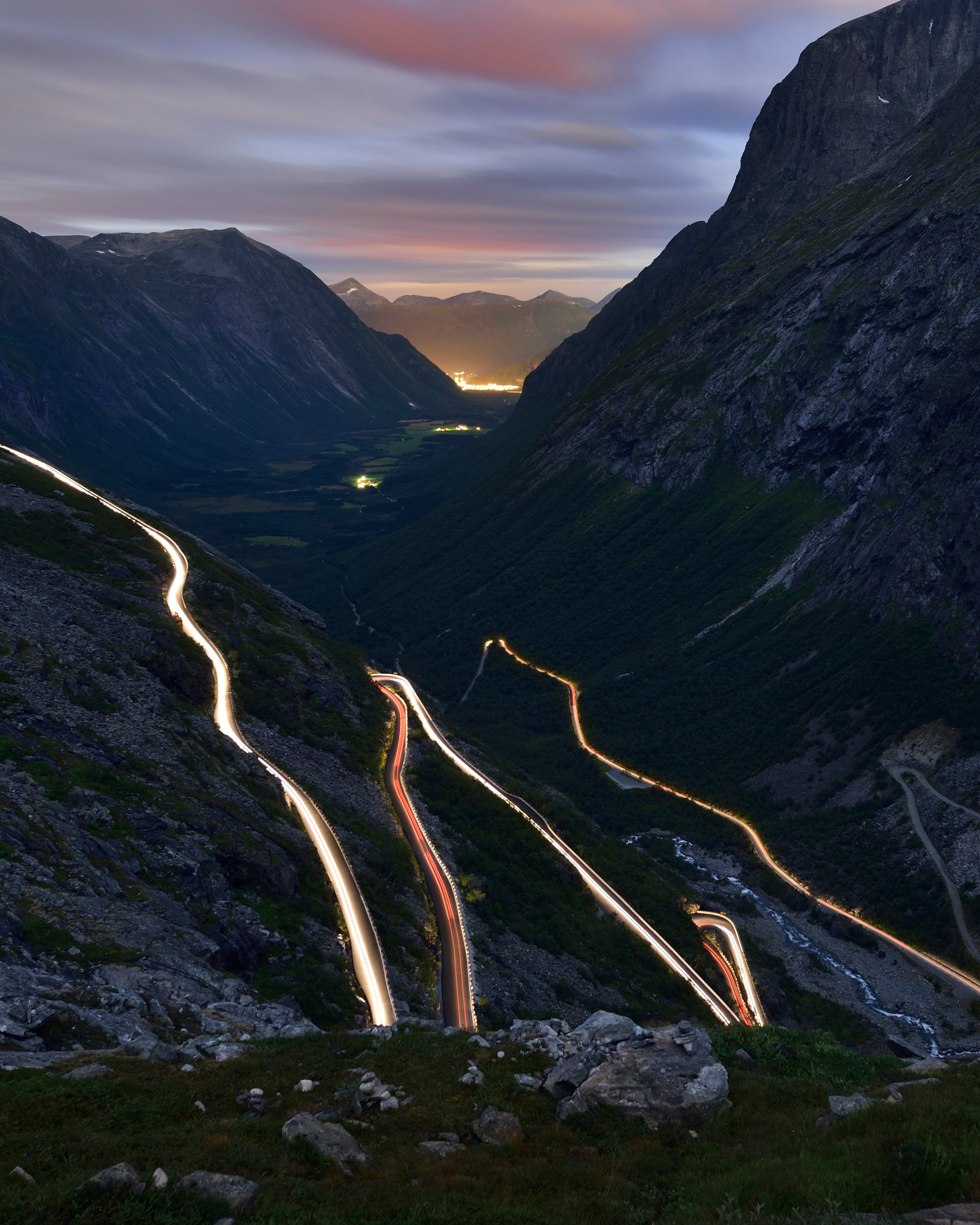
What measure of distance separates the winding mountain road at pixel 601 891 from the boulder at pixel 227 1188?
45.1 m

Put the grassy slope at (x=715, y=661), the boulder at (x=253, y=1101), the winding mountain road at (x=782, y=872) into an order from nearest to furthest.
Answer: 1. the boulder at (x=253, y=1101)
2. the winding mountain road at (x=782, y=872)
3. the grassy slope at (x=715, y=661)

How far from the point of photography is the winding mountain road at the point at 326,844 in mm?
46469

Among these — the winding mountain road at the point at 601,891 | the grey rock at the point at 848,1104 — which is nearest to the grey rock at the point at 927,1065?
the grey rock at the point at 848,1104

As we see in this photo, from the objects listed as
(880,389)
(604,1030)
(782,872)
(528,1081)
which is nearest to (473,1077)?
(528,1081)

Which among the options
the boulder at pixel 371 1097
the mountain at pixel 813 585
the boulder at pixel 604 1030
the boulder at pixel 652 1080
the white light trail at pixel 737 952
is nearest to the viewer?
the boulder at pixel 371 1097

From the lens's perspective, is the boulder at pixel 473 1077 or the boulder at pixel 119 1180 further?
the boulder at pixel 473 1077

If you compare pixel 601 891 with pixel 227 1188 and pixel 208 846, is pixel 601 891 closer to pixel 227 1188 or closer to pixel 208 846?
pixel 208 846

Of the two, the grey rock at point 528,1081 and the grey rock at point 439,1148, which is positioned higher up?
the grey rock at point 439,1148

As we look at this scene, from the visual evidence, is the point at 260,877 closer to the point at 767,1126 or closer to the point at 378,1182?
the point at 378,1182

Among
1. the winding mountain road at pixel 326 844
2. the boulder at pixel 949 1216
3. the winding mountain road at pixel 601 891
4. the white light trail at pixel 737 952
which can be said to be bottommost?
the white light trail at pixel 737 952

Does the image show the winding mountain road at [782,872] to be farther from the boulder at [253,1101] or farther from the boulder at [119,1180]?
the boulder at [119,1180]

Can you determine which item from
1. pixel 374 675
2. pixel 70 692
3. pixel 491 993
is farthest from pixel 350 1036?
pixel 374 675

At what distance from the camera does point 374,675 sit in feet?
406

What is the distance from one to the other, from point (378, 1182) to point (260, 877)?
29.8m
